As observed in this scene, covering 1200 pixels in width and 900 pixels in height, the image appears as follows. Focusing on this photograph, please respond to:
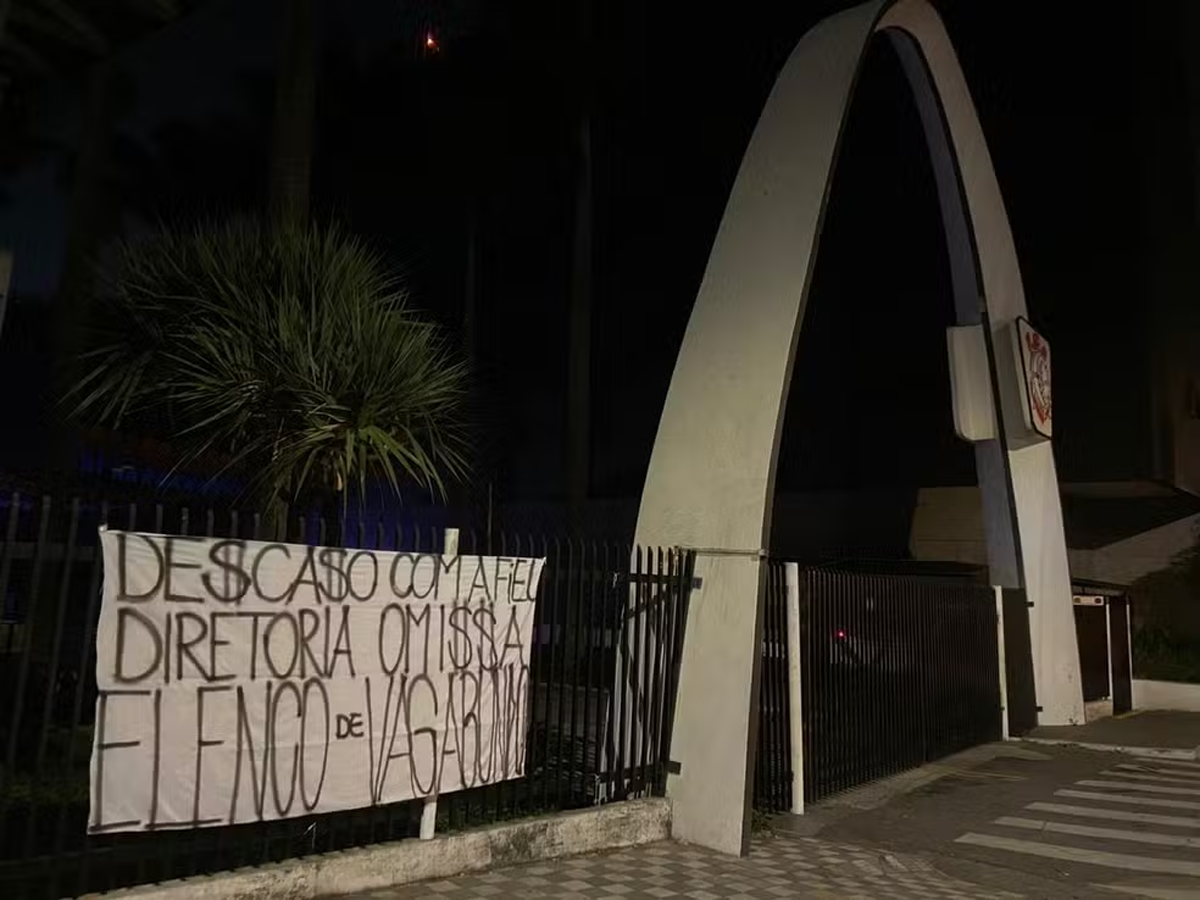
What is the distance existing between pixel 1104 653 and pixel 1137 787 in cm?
700

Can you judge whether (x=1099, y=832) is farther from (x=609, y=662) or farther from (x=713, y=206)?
(x=713, y=206)

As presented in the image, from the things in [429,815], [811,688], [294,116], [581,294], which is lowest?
[429,815]

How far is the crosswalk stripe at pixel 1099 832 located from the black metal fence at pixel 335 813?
3229 mm

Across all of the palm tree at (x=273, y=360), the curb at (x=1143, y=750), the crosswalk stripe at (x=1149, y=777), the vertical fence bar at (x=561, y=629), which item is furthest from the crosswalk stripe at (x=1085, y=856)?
the curb at (x=1143, y=750)

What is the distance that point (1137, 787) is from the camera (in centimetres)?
962

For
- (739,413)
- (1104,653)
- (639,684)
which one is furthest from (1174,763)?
(639,684)

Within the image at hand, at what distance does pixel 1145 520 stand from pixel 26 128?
2157cm

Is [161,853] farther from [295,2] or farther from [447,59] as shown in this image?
[447,59]

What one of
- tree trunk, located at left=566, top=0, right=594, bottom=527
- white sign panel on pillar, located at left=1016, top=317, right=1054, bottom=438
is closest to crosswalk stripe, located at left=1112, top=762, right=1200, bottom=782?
white sign panel on pillar, located at left=1016, top=317, right=1054, bottom=438

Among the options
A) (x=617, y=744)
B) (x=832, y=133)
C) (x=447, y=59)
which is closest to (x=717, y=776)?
(x=617, y=744)

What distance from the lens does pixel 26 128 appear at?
12.1 m

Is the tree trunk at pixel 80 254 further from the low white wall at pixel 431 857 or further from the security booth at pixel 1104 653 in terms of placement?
the security booth at pixel 1104 653

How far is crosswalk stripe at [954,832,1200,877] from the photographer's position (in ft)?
21.7

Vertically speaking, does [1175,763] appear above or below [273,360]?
below
